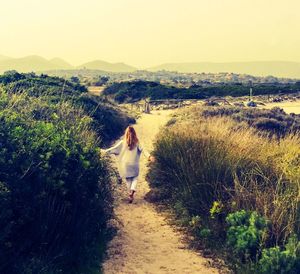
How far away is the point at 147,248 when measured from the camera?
8.02m

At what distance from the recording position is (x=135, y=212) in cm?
997

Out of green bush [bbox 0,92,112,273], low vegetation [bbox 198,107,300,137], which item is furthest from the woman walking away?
low vegetation [bbox 198,107,300,137]

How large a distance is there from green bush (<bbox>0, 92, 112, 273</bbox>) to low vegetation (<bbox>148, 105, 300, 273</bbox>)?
168cm

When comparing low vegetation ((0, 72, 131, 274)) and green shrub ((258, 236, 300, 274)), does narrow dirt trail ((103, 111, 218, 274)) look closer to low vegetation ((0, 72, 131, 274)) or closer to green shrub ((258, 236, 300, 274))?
low vegetation ((0, 72, 131, 274))

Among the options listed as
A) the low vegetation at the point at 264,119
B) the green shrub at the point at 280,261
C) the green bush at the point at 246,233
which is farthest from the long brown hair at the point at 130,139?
the low vegetation at the point at 264,119

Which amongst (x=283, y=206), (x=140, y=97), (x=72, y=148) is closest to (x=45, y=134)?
(x=72, y=148)

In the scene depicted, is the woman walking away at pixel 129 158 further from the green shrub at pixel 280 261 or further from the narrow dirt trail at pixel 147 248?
the green shrub at pixel 280 261

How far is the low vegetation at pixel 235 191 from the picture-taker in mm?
6645

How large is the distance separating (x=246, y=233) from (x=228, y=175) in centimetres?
207

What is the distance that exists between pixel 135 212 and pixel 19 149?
157 inches

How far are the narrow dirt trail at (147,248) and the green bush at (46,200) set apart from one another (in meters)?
0.36

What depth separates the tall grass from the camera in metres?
7.23

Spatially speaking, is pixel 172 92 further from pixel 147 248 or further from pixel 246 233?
pixel 246 233

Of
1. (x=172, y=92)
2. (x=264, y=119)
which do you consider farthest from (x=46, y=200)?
(x=172, y=92)
